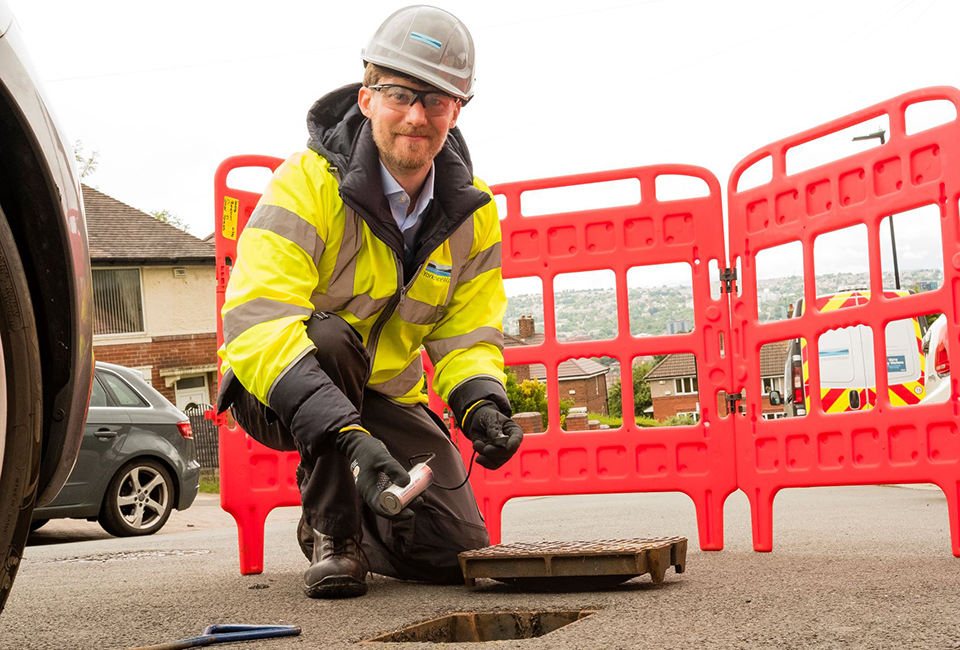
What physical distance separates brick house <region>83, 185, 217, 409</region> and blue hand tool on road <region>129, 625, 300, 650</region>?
2632 cm

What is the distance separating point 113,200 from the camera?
32969 mm

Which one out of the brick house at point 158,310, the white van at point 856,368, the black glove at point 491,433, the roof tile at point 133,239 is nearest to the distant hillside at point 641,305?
the black glove at point 491,433

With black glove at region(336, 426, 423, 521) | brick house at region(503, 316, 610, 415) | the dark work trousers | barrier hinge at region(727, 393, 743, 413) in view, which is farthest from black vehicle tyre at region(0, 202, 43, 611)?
barrier hinge at region(727, 393, 743, 413)

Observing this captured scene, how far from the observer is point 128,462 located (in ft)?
32.4

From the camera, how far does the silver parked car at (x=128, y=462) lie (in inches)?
373

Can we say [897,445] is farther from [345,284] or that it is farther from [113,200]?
[113,200]

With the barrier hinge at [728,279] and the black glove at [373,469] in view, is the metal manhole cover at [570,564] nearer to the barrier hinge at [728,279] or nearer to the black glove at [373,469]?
the black glove at [373,469]

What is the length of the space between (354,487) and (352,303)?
23.7 inches

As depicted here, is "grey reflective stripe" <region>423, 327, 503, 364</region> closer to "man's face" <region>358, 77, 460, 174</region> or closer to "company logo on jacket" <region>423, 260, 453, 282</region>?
"company logo on jacket" <region>423, 260, 453, 282</region>

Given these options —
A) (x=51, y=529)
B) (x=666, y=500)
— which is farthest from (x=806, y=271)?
(x=51, y=529)

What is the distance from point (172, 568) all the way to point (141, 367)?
80.9ft

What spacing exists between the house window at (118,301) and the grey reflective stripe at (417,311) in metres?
25.8

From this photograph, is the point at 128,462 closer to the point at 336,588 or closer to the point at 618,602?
the point at 336,588

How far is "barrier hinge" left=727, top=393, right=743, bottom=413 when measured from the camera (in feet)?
15.8
